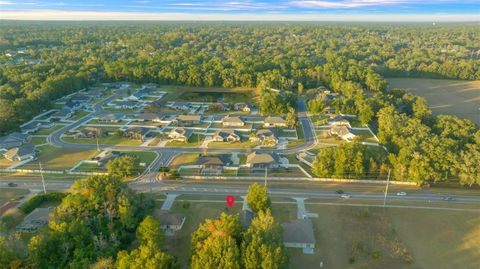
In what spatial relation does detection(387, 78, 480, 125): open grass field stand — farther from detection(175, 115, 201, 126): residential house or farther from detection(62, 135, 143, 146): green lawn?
detection(62, 135, 143, 146): green lawn

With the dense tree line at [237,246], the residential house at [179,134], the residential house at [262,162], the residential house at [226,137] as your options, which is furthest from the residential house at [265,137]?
the dense tree line at [237,246]

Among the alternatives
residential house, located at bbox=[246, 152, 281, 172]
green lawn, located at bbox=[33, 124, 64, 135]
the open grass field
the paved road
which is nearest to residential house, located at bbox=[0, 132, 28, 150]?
green lawn, located at bbox=[33, 124, 64, 135]

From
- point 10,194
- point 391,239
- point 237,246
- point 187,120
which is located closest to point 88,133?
point 187,120

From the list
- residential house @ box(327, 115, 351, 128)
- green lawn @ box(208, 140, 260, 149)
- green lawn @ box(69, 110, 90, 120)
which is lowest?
green lawn @ box(208, 140, 260, 149)

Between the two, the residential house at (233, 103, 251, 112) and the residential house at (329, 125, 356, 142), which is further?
the residential house at (233, 103, 251, 112)

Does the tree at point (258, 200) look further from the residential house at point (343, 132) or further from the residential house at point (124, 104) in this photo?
the residential house at point (124, 104)

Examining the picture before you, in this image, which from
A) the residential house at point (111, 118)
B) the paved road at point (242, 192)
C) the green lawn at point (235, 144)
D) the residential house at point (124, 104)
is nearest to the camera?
the paved road at point (242, 192)
